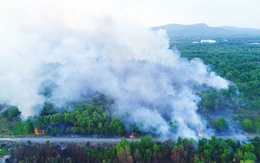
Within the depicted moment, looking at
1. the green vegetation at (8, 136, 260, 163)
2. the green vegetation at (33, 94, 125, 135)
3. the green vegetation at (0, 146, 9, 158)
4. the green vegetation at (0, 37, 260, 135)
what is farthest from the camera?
the green vegetation at (0, 37, 260, 135)

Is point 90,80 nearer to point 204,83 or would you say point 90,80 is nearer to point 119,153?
point 204,83

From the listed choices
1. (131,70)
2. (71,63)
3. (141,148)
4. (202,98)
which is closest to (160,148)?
(141,148)

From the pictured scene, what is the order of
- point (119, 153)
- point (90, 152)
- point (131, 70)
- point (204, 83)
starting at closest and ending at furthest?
point (119, 153) < point (90, 152) < point (204, 83) < point (131, 70)

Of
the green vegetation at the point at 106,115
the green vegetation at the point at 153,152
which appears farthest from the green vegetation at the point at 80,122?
the green vegetation at the point at 153,152

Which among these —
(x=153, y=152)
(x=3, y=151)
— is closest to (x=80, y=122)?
(x=3, y=151)

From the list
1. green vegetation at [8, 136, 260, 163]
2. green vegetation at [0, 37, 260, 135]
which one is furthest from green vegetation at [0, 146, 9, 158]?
green vegetation at [0, 37, 260, 135]

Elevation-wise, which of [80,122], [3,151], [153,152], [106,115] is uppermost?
[106,115]

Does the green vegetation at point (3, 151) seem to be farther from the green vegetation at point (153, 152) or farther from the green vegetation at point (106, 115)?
the green vegetation at point (106, 115)

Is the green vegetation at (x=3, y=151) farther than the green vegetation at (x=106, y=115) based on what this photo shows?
No

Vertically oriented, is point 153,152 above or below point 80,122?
below

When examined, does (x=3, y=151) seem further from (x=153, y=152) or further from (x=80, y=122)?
(x=153, y=152)

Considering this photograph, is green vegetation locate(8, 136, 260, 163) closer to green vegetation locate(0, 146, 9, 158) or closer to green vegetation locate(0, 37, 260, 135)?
green vegetation locate(0, 146, 9, 158)
